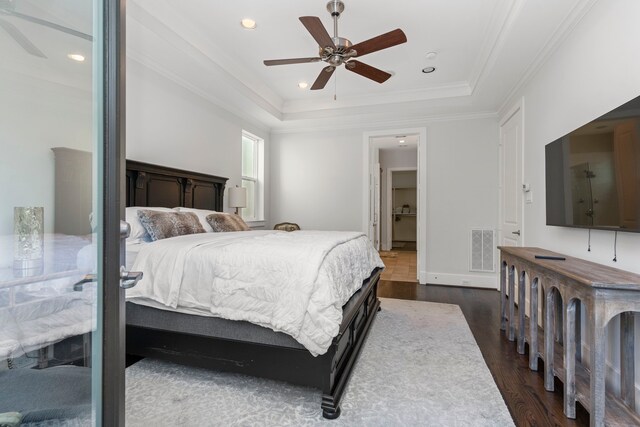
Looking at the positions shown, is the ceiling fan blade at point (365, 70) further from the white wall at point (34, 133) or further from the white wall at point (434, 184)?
the white wall at point (34, 133)

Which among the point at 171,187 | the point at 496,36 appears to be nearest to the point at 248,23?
the point at 171,187

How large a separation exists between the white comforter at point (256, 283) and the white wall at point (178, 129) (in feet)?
5.01

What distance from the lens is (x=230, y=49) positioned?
339 centimetres

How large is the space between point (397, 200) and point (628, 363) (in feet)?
30.4

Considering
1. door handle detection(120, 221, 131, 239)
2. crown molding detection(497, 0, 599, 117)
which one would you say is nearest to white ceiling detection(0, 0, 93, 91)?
door handle detection(120, 221, 131, 239)

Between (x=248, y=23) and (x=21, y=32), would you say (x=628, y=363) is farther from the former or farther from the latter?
(x=248, y=23)

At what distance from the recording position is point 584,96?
227cm

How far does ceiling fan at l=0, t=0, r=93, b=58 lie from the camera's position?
784 millimetres

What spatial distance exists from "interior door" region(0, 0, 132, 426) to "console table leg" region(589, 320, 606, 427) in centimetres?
193

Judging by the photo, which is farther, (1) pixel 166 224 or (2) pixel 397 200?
(2) pixel 397 200

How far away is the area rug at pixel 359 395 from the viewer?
5.44ft

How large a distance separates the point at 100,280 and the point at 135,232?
1818mm

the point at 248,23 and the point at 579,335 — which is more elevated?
the point at 248,23

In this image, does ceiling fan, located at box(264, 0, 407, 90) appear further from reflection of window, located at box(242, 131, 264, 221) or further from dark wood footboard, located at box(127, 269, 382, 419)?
reflection of window, located at box(242, 131, 264, 221)
